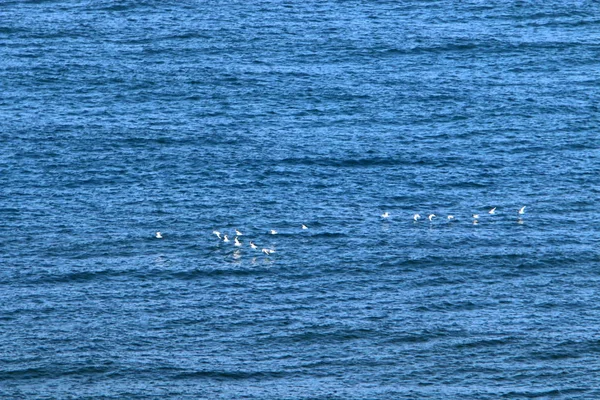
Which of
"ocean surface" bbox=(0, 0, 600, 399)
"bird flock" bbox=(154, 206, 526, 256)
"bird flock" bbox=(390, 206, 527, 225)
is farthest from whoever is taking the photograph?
"bird flock" bbox=(390, 206, 527, 225)

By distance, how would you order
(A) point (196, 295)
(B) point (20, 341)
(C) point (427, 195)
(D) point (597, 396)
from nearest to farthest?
(D) point (597, 396) → (B) point (20, 341) → (A) point (196, 295) → (C) point (427, 195)

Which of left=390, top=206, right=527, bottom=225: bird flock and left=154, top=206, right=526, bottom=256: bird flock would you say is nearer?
left=154, top=206, right=526, bottom=256: bird flock

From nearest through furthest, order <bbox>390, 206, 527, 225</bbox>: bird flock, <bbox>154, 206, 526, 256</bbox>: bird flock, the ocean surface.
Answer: the ocean surface < <bbox>154, 206, 526, 256</bbox>: bird flock < <bbox>390, 206, 527, 225</bbox>: bird flock

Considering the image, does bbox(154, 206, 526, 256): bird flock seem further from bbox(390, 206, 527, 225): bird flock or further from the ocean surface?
the ocean surface

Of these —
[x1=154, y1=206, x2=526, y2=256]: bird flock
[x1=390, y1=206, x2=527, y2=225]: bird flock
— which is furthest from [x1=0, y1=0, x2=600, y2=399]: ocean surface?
[x1=390, y1=206, x2=527, y2=225]: bird flock

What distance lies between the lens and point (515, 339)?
481 feet

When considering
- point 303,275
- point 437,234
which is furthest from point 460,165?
point 303,275

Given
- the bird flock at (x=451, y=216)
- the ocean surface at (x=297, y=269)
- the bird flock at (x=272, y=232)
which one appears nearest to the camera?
Result: the ocean surface at (x=297, y=269)

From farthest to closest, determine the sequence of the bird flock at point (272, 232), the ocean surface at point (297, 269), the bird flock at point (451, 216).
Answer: the bird flock at point (451, 216)
the bird flock at point (272, 232)
the ocean surface at point (297, 269)

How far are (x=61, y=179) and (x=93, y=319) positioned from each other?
40299 mm

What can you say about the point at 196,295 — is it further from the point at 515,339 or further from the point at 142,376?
the point at 515,339

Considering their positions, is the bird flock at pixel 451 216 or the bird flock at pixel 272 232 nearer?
the bird flock at pixel 272 232

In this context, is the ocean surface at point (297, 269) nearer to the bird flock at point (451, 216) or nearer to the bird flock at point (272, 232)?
the bird flock at point (272, 232)

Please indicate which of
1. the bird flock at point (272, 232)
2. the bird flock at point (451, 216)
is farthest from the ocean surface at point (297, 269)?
the bird flock at point (451, 216)
